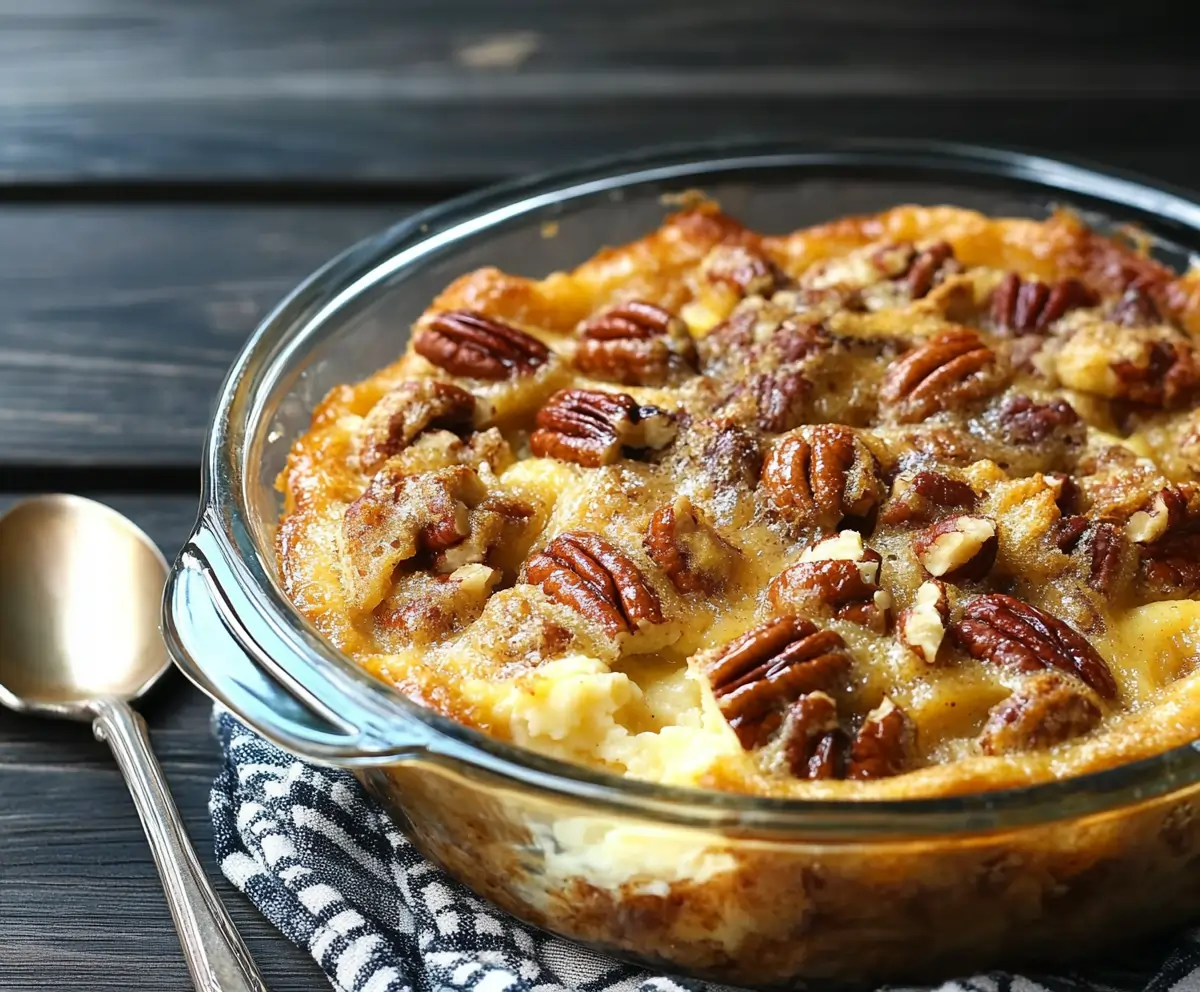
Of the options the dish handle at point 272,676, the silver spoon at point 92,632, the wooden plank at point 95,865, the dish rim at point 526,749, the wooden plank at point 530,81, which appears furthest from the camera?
the wooden plank at point 530,81

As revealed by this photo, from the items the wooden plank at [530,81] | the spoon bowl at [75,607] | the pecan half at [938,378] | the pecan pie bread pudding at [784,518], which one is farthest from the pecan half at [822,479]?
the wooden plank at [530,81]

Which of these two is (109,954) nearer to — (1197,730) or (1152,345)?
(1197,730)

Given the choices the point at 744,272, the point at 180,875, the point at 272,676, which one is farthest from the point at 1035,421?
the point at 180,875

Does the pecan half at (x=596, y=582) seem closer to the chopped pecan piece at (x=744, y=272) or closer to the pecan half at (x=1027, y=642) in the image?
the pecan half at (x=1027, y=642)

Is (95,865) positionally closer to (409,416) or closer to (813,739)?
(409,416)

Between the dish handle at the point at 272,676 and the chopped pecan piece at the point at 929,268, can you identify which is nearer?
the dish handle at the point at 272,676
